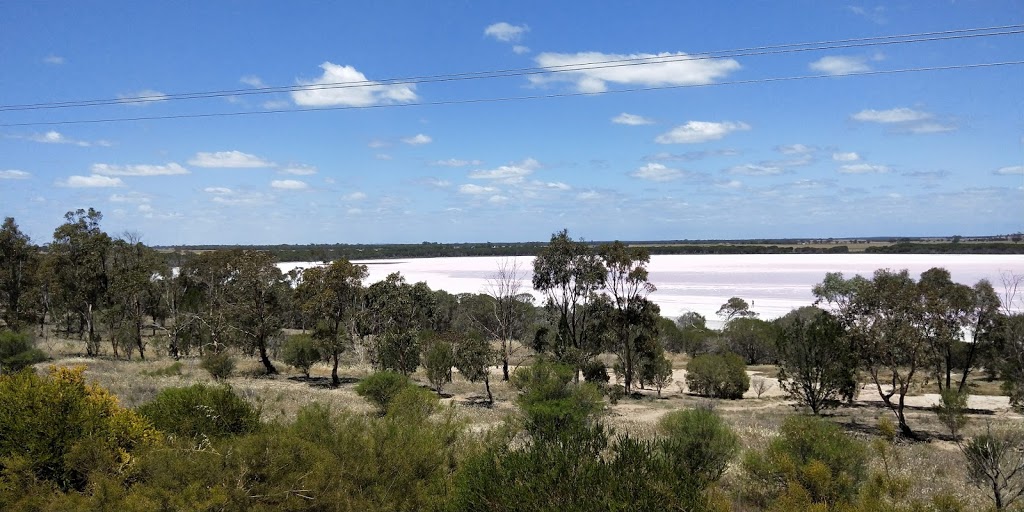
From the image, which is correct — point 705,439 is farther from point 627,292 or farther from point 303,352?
point 303,352

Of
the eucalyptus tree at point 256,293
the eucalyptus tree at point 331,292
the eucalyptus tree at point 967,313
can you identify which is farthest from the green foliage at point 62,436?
the eucalyptus tree at point 967,313

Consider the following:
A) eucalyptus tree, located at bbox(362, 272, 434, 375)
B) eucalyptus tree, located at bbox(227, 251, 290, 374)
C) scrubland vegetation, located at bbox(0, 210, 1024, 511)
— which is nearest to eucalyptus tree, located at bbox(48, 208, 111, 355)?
scrubland vegetation, located at bbox(0, 210, 1024, 511)

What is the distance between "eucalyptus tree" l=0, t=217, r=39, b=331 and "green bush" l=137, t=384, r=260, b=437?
40.8 meters

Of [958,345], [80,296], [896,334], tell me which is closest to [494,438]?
[896,334]

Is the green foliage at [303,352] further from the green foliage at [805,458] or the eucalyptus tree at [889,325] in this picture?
the eucalyptus tree at [889,325]

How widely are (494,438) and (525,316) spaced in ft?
159

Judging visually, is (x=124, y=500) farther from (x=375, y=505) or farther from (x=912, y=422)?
(x=912, y=422)

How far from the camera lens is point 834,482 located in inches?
435

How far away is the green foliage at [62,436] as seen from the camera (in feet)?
26.9

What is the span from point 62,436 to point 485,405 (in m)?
21.8

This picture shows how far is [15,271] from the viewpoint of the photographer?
4388cm

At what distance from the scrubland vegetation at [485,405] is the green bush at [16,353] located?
4.4 inches

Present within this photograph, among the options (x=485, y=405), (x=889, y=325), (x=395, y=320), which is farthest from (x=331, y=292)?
(x=889, y=325)

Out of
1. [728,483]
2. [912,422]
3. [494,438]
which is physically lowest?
[912,422]
